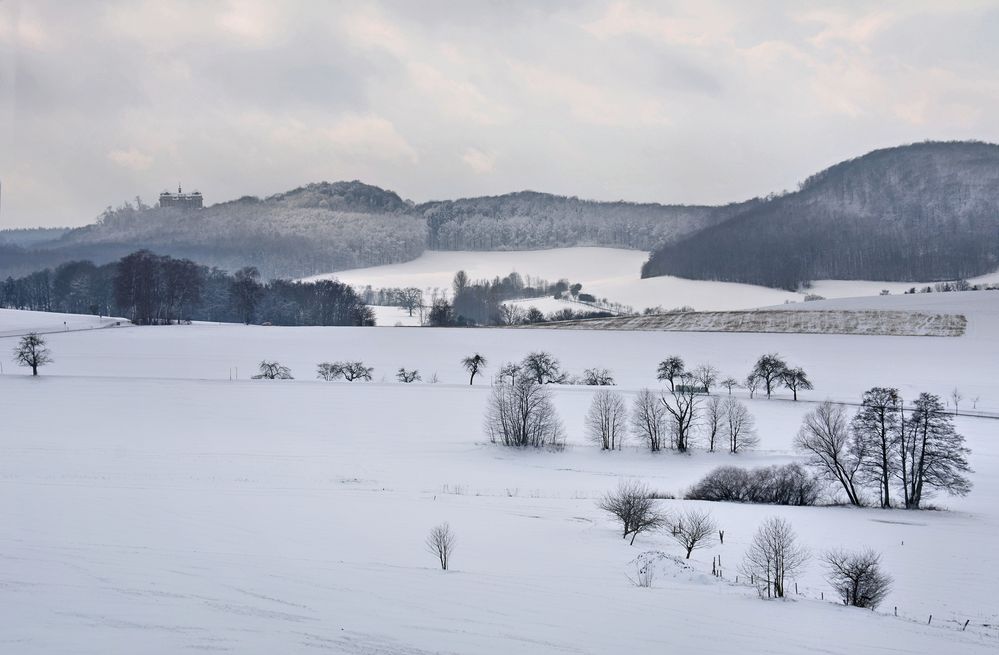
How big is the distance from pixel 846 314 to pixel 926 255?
103753 millimetres

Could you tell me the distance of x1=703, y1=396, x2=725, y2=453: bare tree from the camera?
50828 mm

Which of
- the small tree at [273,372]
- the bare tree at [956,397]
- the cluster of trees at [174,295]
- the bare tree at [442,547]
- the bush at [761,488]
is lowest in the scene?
the bush at [761,488]

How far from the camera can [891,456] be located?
40.3 meters

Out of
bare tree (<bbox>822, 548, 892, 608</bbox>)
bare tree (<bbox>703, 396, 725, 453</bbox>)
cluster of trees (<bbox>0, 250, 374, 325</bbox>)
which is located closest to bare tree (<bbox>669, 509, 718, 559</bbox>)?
bare tree (<bbox>822, 548, 892, 608</bbox>)

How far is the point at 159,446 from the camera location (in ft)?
150

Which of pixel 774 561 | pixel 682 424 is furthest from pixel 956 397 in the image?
pixel 774 561

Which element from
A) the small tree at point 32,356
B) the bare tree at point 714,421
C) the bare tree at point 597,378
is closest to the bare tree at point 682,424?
the bare tree at point 714,421

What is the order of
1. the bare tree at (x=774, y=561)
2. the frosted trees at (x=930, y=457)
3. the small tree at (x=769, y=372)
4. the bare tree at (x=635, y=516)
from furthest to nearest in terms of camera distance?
the small tree at (x=769, y=372)
the frosted trees at (x=930, y=457)
the bare tree at (x=635, y=516)
the bare tree at (x=774, y=561)

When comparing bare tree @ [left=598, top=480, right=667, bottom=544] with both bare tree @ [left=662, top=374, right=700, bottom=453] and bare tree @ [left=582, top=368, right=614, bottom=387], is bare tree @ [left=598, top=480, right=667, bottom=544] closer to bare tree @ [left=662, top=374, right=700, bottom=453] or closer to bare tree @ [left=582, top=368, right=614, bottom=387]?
bare tree @ [left=662, top=374, right=700, bottom=453]

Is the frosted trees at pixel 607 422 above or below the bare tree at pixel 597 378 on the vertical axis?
below

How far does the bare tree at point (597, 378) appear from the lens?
71575 millimetres

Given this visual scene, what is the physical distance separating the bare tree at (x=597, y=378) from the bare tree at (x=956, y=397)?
28.1 meters

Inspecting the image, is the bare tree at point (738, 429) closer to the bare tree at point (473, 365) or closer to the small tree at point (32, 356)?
the bare tree at point (473, 365)

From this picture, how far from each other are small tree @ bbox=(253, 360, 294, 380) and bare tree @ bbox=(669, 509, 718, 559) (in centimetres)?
5149
